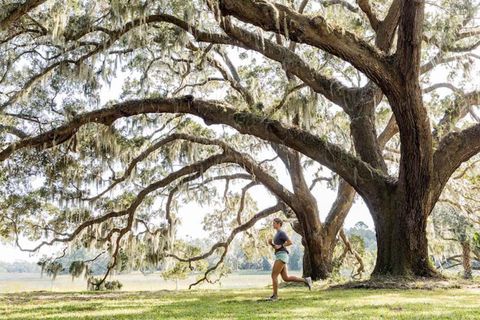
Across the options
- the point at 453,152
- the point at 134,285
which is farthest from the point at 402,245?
the point at 134,285

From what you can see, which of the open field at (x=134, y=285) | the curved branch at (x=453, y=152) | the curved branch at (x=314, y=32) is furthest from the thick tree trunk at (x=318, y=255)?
the curved branch at (x=314, y=32)

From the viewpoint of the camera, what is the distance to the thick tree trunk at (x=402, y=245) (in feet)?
27.0

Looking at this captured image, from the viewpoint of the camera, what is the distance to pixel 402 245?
8.34m

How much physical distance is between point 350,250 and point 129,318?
11753mm

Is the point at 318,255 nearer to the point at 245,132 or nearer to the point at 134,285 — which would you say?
the point at 245,132

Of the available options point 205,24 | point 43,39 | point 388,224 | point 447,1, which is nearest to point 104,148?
point 43,39

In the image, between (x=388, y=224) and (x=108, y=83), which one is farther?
(x=108, y=83)

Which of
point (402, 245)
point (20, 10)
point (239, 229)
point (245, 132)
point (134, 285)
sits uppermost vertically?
point (20, 10)

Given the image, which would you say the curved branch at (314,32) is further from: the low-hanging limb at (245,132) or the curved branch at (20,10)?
the curved branch at (20,10)

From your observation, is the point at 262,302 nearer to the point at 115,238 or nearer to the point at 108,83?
the point at 108,83

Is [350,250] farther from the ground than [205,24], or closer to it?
closer to it

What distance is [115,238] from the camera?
1323 centimetres

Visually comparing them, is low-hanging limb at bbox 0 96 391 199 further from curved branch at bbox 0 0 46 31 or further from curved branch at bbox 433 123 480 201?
curved branch at bbox 0 0 46 31

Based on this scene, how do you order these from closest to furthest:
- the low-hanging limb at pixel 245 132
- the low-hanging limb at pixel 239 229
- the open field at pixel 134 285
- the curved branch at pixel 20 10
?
the curved branch at pixel 20 10 → the low-hanging limb at pixel 245 132 → the low-hanging limb at pixel 239 229 → the open field at pixel 134 285
